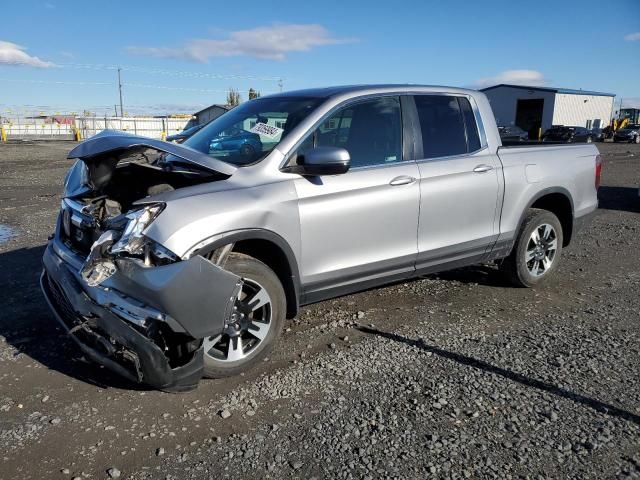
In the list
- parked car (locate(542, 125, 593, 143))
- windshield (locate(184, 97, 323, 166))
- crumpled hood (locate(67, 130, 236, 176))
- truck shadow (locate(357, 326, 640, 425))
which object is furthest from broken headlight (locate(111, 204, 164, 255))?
parked car (locate(542, 125, 593, 143))

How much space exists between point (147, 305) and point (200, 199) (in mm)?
719

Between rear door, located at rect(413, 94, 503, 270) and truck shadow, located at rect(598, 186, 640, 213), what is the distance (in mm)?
7172

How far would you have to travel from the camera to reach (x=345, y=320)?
4.57 metres

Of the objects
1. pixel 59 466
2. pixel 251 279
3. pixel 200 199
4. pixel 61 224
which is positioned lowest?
pixel 59 466

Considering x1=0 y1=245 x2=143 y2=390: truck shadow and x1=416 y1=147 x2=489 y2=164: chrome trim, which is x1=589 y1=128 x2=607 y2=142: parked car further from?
x1=0 y1=245 x2=143 y2=390: truck shadow

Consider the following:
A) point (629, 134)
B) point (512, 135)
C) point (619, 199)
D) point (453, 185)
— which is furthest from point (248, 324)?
point (629, 134)

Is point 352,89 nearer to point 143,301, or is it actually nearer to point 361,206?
point 361,206

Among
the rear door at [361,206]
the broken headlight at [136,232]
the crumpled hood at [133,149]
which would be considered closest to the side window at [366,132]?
the rear door at [361,206]

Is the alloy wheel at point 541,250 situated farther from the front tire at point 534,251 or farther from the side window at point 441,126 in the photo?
the side window at point 441,126

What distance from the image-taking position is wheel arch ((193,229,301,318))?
3.38 metres

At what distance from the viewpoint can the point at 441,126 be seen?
462 cm

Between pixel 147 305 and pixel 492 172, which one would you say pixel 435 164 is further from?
pixel 147 305

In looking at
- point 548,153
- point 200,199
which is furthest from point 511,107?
point 200,199

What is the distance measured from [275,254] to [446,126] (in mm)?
2116
